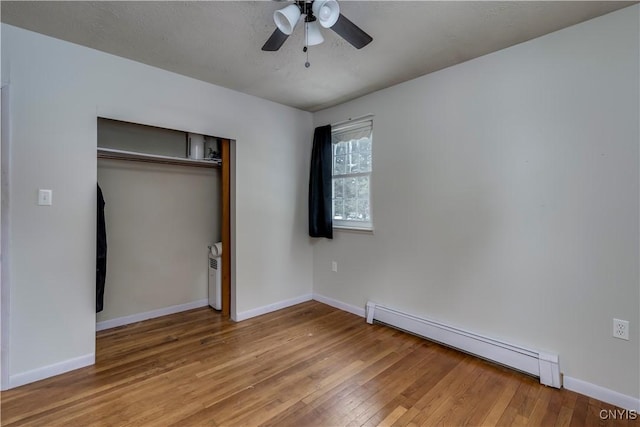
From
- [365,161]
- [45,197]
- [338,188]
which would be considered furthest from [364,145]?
[45,197]

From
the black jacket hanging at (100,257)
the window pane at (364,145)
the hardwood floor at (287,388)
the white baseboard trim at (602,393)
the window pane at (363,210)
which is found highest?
the window pane at (364,145)

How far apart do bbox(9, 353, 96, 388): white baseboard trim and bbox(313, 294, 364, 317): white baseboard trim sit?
7.54ft

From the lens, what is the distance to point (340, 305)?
3.55 metres

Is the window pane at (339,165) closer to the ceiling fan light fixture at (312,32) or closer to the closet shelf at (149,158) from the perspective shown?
the closet shelf at (149,158)

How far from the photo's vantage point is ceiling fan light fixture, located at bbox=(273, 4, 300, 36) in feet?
5.02

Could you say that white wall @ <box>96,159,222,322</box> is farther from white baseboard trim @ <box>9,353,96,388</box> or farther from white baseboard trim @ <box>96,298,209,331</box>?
white baseboard trim @ <box>9,353,96,388</box>

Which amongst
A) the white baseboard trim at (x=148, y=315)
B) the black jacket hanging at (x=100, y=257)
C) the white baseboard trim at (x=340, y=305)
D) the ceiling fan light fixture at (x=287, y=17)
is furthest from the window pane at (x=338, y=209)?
the black jacket hanging at (x=100, y=257)

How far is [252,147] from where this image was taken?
130 inches

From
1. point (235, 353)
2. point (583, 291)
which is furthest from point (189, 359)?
point (583, 291)

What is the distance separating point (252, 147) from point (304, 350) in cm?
211

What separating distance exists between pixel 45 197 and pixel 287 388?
84.6 inches

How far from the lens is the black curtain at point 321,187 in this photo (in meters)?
3.55

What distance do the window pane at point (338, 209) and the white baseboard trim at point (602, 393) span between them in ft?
7.83

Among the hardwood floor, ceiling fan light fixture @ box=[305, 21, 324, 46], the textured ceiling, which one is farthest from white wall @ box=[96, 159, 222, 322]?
ceiling fan light fixture @ box=[305, 21, 324, 46]
